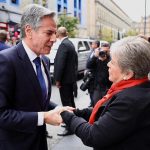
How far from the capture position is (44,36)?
2467 mm

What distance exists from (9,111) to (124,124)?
2.58ft

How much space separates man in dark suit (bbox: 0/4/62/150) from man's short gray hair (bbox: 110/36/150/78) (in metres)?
0.60

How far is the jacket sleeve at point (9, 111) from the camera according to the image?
2.23 meters

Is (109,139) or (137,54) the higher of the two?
(137,54)

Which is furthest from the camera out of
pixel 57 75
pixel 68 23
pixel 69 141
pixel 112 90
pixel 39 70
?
pixel 68 23

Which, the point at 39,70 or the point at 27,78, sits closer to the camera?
the point at 27,78

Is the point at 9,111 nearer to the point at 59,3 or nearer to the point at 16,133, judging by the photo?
the point at 16,133

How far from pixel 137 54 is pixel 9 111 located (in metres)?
0.94

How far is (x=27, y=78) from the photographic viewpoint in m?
2.34

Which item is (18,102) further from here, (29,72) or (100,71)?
(100,71)

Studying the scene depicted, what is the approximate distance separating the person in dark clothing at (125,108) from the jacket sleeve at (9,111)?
0.30 m

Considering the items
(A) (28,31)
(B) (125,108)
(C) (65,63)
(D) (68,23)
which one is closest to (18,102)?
(A) (28,31)

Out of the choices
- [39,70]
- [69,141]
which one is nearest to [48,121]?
[39,70]

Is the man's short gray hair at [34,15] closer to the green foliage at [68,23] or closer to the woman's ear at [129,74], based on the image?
the woman's ear at [129,74]
